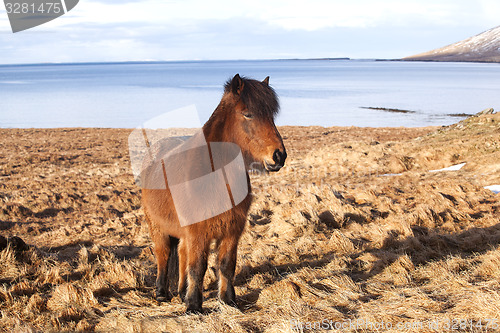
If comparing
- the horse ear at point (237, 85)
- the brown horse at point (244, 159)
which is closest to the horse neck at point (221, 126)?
the brown horse at point (244, 159)

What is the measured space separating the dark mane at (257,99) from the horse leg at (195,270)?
1278 mm

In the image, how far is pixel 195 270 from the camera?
13.0 feet

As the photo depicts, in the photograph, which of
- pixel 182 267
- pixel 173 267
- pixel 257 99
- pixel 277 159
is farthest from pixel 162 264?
pixel 257 99

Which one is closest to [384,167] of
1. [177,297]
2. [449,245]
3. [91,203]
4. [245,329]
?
[449,245]

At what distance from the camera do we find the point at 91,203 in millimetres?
10695

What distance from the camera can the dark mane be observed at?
12.3ft

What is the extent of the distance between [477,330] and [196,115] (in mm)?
2936

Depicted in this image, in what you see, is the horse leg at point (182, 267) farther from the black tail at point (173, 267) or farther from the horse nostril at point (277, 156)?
the horse nostril at point (277, 156)

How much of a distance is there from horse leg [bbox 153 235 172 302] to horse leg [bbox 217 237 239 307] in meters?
0.83

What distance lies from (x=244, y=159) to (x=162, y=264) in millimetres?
1744

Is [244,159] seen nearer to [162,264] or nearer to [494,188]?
[162,264]

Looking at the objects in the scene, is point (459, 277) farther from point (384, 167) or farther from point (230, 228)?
point (384, 167)

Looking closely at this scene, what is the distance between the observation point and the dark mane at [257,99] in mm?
3752

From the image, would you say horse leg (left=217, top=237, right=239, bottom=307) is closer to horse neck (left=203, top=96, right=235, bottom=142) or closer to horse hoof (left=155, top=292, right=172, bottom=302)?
horse hoof (left=155, top=292, right=172, bottom=302)
